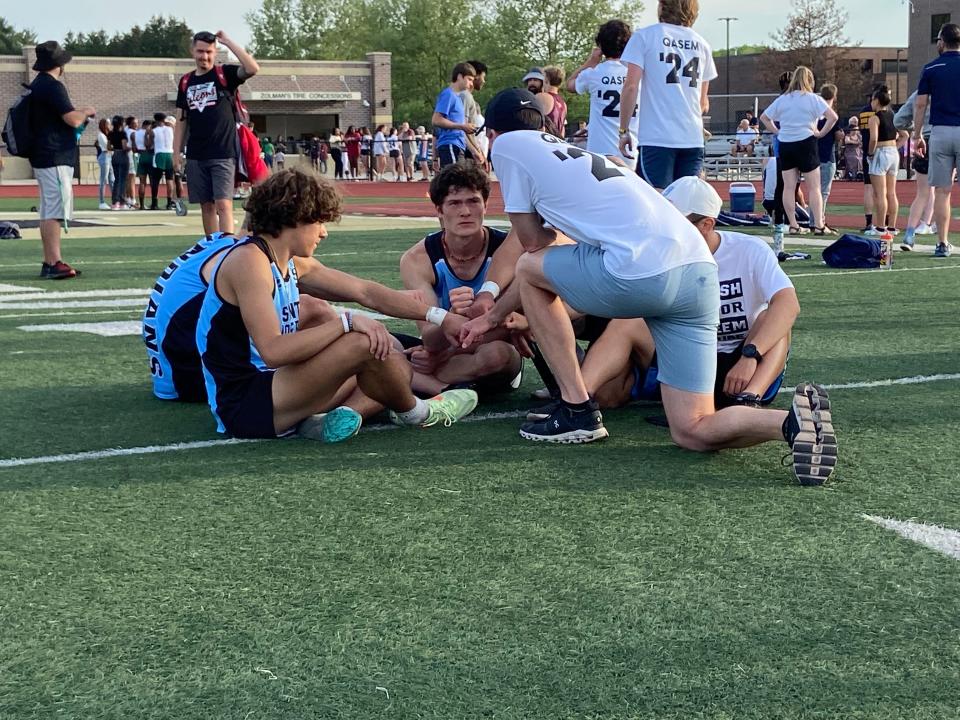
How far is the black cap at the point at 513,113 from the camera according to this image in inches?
192

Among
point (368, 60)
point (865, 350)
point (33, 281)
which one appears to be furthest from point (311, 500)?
point (368, 60)

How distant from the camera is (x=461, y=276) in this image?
5.98m

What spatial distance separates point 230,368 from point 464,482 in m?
1.20

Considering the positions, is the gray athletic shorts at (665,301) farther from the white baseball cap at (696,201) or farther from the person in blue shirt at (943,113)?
the person in blue shirt at (943,113)

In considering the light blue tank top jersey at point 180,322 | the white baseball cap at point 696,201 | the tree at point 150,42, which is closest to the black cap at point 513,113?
the white baseball cap at point 696,201

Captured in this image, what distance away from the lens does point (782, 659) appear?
2855 millimetres

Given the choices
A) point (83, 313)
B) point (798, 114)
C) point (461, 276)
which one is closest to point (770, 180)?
point (798, 114)

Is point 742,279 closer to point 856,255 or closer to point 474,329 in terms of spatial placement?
point 474,329

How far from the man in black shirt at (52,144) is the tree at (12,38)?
10031cm

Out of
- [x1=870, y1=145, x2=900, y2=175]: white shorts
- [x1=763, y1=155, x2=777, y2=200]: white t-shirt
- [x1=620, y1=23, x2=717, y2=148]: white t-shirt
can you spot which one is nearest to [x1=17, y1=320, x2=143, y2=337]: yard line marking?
[x1=620, y1=23, x2=717, y2=148]: white t-shirt

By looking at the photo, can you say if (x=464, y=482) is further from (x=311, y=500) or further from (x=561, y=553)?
(x=561, y=553)

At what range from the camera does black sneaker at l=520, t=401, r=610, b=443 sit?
195 inches

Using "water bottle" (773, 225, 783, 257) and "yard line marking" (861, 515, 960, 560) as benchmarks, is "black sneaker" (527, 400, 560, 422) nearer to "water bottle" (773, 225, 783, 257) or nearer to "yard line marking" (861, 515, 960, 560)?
"yard line marking" (861, 515, 960, 560)

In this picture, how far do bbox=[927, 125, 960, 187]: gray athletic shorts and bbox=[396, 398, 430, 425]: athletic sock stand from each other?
8.34 m
